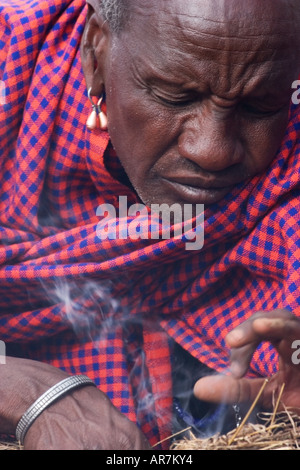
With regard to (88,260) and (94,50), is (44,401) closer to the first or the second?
(88,260)

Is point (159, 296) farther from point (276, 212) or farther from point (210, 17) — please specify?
point (210, 17)

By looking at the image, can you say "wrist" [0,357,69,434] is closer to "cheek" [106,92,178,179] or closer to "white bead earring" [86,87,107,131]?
"cheek" [106,92,178,179]

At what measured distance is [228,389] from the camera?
229 centimetres

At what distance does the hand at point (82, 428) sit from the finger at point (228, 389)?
0.70 ft

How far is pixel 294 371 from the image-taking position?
237cm

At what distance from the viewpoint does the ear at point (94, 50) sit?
2.54m

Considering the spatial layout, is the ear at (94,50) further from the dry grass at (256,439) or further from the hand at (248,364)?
the dry grass at (256,439)

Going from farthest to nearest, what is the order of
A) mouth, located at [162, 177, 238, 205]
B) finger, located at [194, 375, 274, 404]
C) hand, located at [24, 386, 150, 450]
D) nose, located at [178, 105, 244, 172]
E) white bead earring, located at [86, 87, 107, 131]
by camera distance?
1. white bead earring, located at [86, 87, 107, 131]
2. mouth, located at [162, 177, 238, 205]
3. nose, located at [178, 105, 244, 172]
4. finger, located at [194, 375, 274, 404]
5. hand, located at [24, 386, 150, 450]

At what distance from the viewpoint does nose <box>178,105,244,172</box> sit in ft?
7.70

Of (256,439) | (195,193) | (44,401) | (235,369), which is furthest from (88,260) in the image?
(256,439)

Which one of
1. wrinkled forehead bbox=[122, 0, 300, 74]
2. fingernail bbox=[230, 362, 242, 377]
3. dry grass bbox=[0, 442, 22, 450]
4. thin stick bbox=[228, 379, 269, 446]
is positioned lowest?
dry grass bbox=[0, 442, 22, 450]

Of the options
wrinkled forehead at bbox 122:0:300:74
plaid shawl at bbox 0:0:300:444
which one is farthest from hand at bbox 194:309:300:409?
wrinkled forehead at bbox 122:0:300:74

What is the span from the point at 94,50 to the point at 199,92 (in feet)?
1.48
